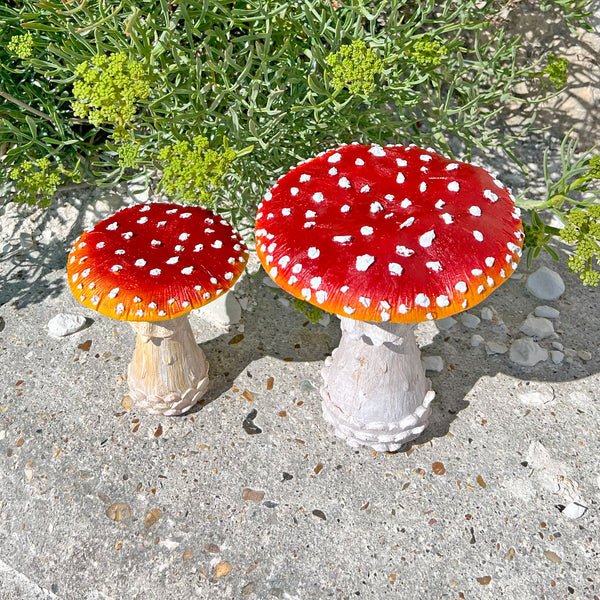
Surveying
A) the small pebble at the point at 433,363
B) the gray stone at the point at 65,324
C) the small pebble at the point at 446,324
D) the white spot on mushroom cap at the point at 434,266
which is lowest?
the gray stone at the point at 65,324

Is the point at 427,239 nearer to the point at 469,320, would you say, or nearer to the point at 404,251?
the point at 404,251

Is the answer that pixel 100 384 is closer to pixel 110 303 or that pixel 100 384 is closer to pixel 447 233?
pixel 110 303

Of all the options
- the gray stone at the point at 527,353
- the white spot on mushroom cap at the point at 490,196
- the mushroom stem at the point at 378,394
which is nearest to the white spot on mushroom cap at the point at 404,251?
the white spot on mushroom cap at the point at 490,196

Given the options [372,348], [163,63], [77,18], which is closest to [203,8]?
[163,63]

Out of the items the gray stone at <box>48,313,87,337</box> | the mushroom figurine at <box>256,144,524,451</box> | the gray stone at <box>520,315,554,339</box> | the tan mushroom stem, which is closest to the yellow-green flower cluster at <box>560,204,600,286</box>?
the mushroom figurine at <box>256,144,524,451</box>

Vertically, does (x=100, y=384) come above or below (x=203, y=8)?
below

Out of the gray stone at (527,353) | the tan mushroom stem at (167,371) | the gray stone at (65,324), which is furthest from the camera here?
the gray stone at (65,324)

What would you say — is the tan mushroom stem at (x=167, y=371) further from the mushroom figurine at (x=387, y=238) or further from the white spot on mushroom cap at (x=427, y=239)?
the white spot on mushroom cap at (x=427, y=239)
